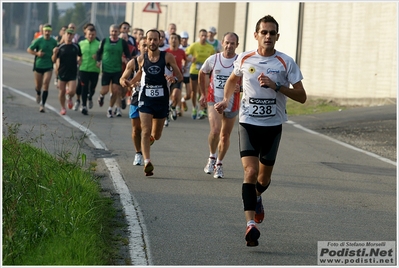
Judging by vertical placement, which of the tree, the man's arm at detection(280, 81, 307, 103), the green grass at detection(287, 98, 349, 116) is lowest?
the green grass at detection(287, 98, 349, 116)

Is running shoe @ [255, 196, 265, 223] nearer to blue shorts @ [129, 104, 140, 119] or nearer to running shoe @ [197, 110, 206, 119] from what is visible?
blue shorts @ [129, 104, 140, 119]

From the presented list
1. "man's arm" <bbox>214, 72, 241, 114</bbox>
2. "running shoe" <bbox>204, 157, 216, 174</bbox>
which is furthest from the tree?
"man's arm" <bbox>214, 72, 241, 114</bbox>

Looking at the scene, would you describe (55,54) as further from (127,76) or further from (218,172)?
(218,172)

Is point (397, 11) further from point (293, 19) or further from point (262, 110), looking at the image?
point (262, 110)

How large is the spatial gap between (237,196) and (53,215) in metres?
2.95

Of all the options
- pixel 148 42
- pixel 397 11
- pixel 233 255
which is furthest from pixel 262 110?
pixel 397 11

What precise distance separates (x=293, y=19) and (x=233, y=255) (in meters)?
21.9

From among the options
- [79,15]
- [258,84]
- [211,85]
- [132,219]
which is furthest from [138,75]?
[79,15]

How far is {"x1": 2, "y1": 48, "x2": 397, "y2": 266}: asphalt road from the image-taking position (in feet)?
24.8

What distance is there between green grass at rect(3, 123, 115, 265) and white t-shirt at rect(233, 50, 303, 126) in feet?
5.45

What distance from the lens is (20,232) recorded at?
24.0 ft

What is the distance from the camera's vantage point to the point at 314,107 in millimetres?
24156

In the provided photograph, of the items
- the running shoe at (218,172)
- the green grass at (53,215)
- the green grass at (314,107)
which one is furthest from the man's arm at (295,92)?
the green grass at (314,107)

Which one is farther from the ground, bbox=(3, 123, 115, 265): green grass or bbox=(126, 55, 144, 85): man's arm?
bbox=(126, 55, 144, 85): man's arm
